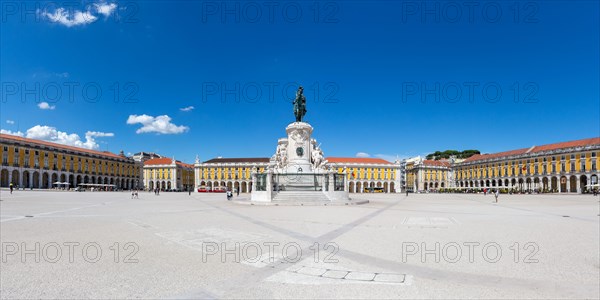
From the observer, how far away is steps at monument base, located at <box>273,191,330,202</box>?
24.1 m

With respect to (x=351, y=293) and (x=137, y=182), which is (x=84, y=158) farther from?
(x=351, y=293)

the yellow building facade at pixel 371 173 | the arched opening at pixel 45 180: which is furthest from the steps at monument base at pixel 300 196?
the yellow building facade at pixel 371 173

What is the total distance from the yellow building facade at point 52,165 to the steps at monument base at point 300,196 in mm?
62420

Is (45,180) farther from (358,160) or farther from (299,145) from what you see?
(358,160)

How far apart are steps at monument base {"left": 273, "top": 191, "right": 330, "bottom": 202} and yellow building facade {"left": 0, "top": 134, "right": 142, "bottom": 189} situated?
62420 mm

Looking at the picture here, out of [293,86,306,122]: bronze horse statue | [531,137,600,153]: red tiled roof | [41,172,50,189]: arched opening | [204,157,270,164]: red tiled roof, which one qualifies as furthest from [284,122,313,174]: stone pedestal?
[204,157,270,164]: red tiled roof

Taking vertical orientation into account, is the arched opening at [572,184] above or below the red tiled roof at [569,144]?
below

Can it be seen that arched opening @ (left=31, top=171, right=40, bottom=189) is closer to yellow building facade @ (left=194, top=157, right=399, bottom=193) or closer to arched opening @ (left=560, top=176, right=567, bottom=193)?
yellow building facade @ (left=194, top=157, right=399, bottom=193)

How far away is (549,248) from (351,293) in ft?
17.9

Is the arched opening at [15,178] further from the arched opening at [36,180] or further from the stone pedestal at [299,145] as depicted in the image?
the stone pedestal at [299,145]

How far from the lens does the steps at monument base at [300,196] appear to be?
24109 millimetres

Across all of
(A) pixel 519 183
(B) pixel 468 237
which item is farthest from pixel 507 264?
(A) pixel 519 183

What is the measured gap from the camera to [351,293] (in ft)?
15.5

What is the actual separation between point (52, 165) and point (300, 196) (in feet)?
269
